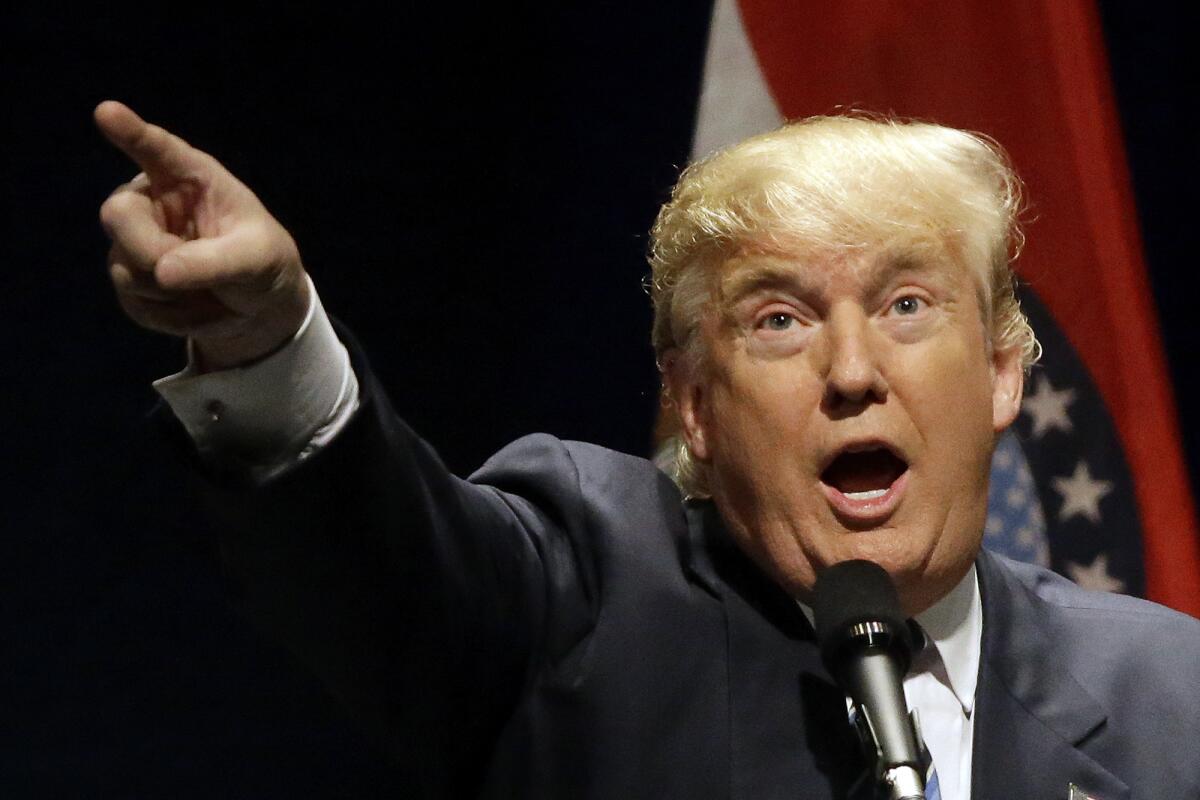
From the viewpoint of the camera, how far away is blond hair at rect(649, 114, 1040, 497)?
1.46 m

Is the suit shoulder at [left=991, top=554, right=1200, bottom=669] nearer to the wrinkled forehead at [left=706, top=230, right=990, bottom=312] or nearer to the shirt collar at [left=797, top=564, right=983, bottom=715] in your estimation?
the shirt collar at [left=797, top=564, right=983, bottom=715]

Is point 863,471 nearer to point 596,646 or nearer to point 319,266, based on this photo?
point 596,646

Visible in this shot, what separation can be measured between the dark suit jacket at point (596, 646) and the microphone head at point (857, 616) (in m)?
0.22

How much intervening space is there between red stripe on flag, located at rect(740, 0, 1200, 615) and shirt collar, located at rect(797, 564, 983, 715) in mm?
881

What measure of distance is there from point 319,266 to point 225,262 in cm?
119

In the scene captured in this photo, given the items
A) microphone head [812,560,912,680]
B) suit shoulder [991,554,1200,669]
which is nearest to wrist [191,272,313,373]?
microphone head [812,560,912,680]

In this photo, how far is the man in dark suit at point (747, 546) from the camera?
117 cm

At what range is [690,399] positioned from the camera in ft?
5.10

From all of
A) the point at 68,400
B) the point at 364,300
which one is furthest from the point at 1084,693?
the point at 68,400

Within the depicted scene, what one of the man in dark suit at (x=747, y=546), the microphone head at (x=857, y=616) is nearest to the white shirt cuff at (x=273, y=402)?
the man in dark suit at (x=747, y=546)

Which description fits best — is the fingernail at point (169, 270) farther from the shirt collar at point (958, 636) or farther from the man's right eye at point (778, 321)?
the shirt collar at point (958, 636)

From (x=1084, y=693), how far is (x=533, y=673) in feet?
1.78

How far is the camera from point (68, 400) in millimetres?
2027

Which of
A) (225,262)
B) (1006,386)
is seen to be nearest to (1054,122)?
(1006,386)
